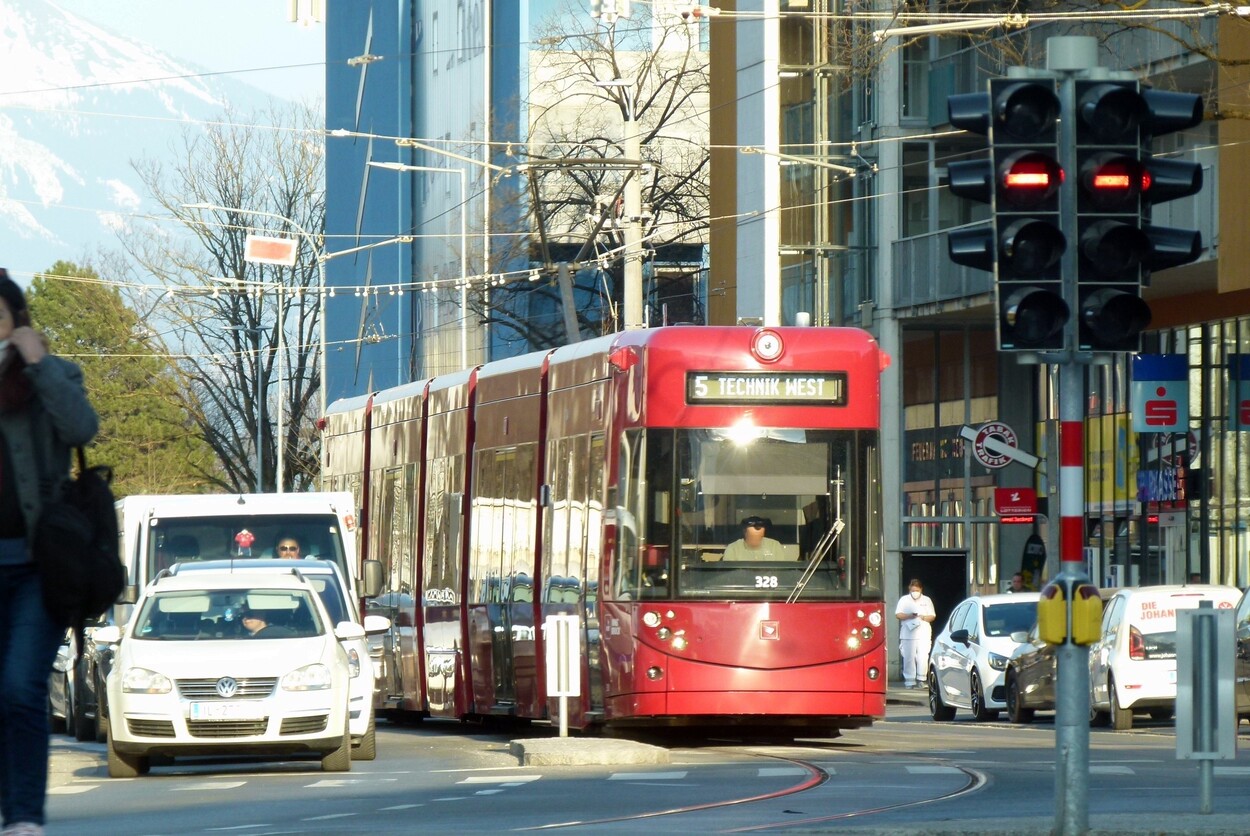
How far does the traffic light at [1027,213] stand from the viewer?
470 inches

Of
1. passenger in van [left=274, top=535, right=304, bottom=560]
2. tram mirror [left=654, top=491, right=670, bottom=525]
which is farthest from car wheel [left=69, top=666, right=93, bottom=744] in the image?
tram mirror [left=654, top=491, right=670, bottom=525]

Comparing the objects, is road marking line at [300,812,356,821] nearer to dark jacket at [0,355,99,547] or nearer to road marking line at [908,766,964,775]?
road marking line at [908,766,964,775]

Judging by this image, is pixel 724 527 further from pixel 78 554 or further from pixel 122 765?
pixel 78 554

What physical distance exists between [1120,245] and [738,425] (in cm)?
912

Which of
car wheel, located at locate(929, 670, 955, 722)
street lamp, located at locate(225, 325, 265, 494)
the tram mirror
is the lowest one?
car wheel, located at locate(929, 670, 955, 722)

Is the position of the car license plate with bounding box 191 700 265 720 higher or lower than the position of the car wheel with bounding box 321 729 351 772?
higher

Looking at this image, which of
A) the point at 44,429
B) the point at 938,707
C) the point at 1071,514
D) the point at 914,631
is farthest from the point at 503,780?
the point at 914,631

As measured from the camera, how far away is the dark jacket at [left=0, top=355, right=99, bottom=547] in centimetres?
831

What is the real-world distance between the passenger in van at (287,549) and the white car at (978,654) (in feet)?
28.3

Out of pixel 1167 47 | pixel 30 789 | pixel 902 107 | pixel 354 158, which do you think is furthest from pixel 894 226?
pixel 354 158

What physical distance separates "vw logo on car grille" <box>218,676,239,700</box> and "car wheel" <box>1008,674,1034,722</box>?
1218 cm

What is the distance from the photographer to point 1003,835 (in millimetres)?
11969

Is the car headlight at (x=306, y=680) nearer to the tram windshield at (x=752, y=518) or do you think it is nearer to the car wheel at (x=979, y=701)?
the tram windshield at (x=752, y=518)

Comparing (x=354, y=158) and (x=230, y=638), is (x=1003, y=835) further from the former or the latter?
(x=354, y=158)
